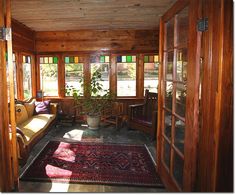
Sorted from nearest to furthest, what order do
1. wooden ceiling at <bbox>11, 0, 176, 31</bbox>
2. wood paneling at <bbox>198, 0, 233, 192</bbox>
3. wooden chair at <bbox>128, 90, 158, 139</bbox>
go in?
wood paneling at <bbox>198, 0, 233, 192</bbox> < wooden ceiling at <bbox>11, 0, 176, 31</bbox> < wooden chair at <bbox>128, 90, 158, 139</bbox>

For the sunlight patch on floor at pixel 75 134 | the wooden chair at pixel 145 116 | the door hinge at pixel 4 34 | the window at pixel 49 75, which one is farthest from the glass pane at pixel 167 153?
the window at pixel 49 75

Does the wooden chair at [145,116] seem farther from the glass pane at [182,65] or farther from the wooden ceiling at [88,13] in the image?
the glass pane at [182,65]

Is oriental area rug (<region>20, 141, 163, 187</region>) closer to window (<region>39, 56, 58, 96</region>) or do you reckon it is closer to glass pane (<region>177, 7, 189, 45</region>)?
glass pane (<region>177, 7, 189, 45</region>)

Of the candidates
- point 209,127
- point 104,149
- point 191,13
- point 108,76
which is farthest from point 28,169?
point 108,76

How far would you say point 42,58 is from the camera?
5.38 metres

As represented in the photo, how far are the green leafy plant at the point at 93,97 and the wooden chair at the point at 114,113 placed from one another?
0.66 ft

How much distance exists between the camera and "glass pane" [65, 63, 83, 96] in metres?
5.39

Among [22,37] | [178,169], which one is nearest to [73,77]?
[22,37]

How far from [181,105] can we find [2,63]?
168cm

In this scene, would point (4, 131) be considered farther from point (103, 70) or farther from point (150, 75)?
point (150, 75)

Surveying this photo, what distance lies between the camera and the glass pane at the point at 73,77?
5.39m

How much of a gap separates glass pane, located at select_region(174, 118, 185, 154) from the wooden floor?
2.44 ft

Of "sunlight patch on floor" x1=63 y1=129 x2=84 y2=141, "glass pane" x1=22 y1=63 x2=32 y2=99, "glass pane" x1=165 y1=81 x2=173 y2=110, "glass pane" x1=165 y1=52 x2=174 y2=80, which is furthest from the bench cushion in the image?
"glass pane" x1=165 y1=52 x2=174 y2=80

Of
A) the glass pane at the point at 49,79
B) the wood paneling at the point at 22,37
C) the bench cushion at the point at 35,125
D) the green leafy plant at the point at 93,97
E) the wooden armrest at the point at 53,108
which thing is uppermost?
the wood paneling at the point at 22,37
